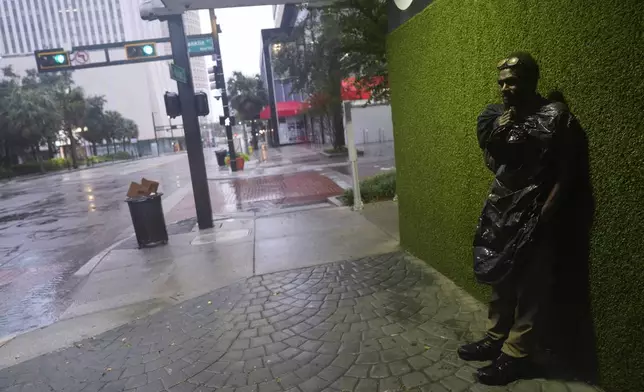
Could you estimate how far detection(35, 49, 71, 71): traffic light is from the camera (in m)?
19.2

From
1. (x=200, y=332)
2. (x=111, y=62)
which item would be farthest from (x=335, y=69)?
(x=200, y=332)

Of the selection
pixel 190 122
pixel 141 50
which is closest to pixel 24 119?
pixel 141 50

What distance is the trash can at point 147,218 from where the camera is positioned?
23.7 feet

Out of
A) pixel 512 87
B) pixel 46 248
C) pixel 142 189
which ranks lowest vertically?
pixel 46 248

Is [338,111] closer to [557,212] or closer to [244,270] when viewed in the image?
[244,270]

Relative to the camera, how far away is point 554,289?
2.55 m

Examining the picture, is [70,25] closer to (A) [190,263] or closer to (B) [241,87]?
(B) [241,87]

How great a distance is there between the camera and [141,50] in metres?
17.5

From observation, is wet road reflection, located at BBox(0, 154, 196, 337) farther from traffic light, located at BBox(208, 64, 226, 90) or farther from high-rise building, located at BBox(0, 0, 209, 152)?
high-rise building, located at BBox(0, 0, 209, 152)

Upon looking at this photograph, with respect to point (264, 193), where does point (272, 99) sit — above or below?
above

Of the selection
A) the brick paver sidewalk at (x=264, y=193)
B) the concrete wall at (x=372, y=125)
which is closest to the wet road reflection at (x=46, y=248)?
the brick paver sidewalk at (x=264, y=193)

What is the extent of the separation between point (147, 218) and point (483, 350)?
609 centimetres

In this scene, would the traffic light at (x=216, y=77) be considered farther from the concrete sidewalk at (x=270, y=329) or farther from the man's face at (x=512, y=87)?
the man's face at (x=512, y=87)

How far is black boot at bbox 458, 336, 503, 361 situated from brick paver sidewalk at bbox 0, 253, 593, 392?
7 centimetres
